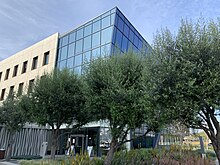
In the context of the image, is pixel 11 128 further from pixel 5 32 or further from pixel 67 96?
pixel 5 32

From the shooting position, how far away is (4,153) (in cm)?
A: 1642

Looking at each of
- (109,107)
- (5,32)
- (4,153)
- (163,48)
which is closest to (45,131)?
(4,153)

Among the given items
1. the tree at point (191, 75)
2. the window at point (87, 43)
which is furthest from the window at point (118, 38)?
the tree at point (191, 75)

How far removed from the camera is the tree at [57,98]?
10.7m

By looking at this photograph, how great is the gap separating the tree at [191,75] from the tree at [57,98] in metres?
5.35

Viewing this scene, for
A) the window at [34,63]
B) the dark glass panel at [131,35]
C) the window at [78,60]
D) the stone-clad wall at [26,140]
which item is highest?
the dark glass panel at [131,35]

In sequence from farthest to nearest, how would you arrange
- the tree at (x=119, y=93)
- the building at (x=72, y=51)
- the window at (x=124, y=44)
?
the window at (x=124, y=44), the building at (x=72, y=51), the tree at (x=119, y=93)

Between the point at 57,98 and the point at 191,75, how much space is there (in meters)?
7.22

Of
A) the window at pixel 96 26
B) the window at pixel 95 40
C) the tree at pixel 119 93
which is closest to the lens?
the tree at pixel 119 93

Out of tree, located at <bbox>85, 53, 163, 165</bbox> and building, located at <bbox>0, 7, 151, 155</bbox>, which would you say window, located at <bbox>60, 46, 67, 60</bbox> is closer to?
building, located at <bbox>0, 7, 151, 155</bbox>

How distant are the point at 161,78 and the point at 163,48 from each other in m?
1.14

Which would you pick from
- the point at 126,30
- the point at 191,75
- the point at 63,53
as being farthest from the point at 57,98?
the point at 63,53

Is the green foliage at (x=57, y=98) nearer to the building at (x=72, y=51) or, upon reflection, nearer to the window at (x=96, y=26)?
the building at (x=72, y=51)

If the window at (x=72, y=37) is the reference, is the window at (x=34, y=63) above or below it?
below
